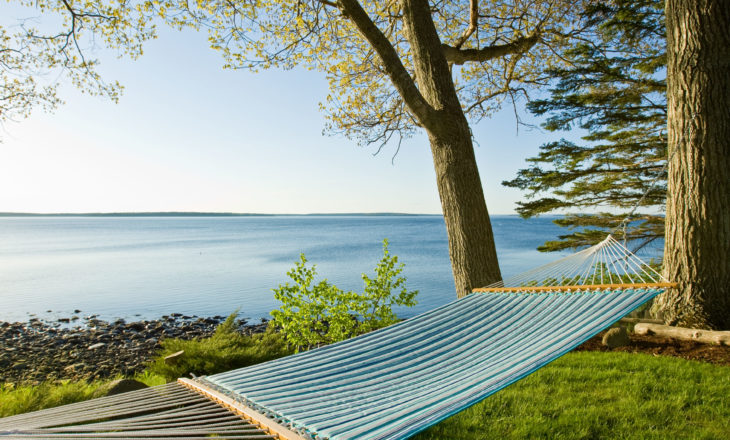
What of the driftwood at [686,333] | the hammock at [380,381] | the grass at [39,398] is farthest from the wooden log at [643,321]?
the grass at [39,398]

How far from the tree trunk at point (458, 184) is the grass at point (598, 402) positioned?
86 cm

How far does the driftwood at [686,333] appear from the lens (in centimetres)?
288

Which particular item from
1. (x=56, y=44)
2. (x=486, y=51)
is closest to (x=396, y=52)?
(x=486, y=51)

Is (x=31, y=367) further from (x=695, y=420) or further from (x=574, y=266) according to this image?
(x=695, y=420)

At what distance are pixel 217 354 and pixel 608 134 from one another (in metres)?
6.59

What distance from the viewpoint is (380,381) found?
66.1 inches

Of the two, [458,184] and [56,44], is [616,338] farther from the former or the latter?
[56,44]

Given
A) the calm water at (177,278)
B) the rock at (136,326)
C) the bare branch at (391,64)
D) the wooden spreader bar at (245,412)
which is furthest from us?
the calm water at (177,278)

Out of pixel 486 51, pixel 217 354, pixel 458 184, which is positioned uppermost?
pixel 486 51

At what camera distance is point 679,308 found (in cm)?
311

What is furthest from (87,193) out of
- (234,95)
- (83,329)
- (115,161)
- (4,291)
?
(83,329)

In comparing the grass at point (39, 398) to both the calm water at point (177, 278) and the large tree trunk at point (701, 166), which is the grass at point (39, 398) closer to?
the large tree trunk at point (701, 166)

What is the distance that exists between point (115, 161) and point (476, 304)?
3734 centimetres

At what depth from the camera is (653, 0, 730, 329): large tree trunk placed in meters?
2.94
